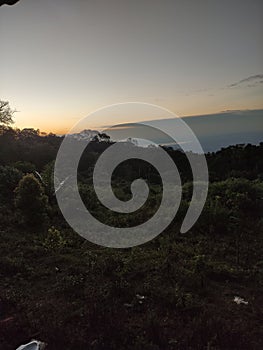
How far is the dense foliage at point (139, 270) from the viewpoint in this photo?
2.58 metres

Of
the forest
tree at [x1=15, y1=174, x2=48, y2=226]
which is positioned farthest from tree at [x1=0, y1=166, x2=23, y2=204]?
tree at [x1=15, y1=174, x2=48, y2=226]

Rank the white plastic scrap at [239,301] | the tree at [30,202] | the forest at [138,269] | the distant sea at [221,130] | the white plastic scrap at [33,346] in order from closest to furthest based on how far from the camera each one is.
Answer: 1. the white plastic scrap at [33,346]
2. the forest at [138,269]
3. the white plastic scrap at [239,301]
4. the distant sea at [221,130]
5. the tree at [30,202]

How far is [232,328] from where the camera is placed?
2594 mm

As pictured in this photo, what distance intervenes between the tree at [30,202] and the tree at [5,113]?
1.49 meters

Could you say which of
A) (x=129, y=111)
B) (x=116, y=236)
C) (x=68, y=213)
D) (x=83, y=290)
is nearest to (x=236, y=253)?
(x=116, y=236)

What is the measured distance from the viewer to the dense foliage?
2.58 meters

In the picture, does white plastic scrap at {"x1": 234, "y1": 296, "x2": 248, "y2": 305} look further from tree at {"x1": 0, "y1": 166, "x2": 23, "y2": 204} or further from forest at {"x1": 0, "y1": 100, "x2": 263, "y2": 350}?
tree at {"x1": 0, "y1": 166, "x2": 23, "y2": 204}

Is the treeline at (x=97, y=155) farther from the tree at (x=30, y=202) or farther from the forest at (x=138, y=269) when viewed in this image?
the tree at (x=30, y=202)

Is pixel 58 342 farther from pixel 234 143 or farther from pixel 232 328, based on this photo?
pixel 234 143

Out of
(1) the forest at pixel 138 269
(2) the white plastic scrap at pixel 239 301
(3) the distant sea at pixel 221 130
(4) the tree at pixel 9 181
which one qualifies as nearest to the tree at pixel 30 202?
(1) the forest at pixel 138 269

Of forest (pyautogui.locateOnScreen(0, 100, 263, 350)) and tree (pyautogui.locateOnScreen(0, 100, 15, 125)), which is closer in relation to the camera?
forest (pyautogui.locateOnScreen(0, 100, 263, 350))

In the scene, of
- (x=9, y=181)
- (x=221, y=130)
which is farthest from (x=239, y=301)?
(x=9, y=181)

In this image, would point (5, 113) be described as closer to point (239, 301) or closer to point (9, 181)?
point (9, 181)

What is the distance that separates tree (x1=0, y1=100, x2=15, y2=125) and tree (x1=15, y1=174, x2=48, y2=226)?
4.87 feet
